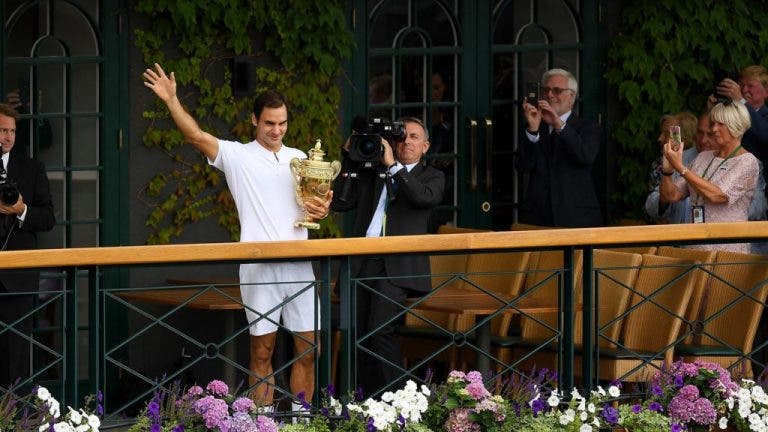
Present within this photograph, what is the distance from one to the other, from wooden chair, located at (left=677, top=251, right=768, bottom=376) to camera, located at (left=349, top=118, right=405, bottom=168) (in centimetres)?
162

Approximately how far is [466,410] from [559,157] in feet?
11.9

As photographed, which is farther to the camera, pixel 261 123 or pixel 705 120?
pixel 705 120

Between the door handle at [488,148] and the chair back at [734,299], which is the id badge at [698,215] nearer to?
the chair back at [734,299]

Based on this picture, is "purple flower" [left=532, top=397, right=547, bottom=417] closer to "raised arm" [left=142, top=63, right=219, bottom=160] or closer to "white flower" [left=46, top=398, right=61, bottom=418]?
"white flower" [left=46, top=398, right=61, bottom=418]

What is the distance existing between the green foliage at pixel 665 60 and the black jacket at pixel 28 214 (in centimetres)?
370

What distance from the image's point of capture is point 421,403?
679cm

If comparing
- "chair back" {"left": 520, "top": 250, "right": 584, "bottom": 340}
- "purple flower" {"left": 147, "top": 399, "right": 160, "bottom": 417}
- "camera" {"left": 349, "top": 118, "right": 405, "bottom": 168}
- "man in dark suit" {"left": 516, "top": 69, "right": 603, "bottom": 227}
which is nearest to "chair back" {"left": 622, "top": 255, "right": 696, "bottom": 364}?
"chair back" {"left": 520, "top": 250, "right": 584, "bottom": 340}

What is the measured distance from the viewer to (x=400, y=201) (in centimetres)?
876

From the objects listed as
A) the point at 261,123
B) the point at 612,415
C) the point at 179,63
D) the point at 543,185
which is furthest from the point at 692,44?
the point at 612,415

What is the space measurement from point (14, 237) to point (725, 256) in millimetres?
3422

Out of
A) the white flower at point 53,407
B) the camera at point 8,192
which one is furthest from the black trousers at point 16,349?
the white flower at point 53,407

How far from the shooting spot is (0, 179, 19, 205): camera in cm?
877

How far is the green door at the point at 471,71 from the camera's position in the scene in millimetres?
10789

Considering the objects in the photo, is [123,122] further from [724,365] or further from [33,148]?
[724,365]
